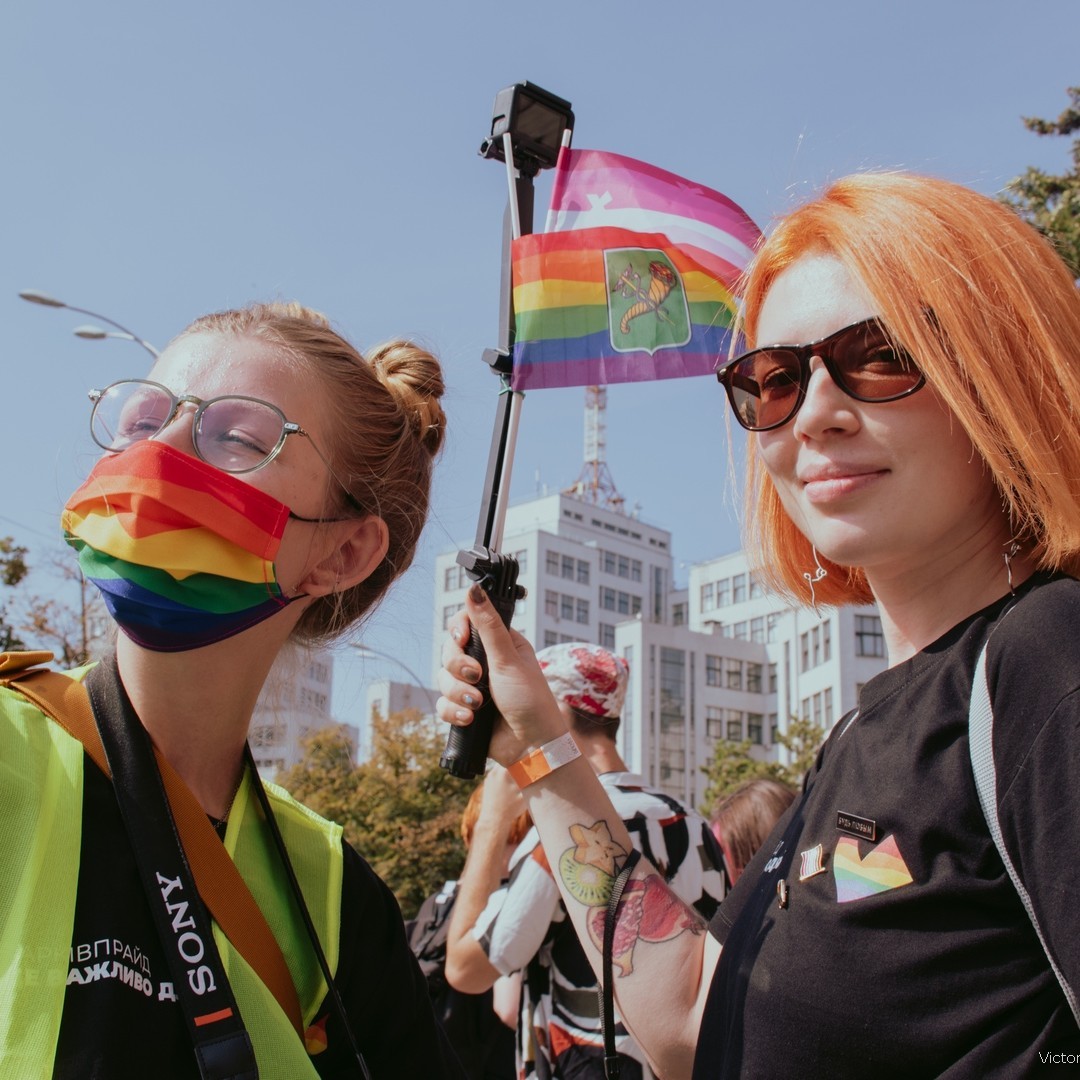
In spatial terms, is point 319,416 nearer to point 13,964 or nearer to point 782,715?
point 13,964

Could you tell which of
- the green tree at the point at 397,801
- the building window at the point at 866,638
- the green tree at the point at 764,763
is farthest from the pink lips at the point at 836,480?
the building window at the point at 866,638

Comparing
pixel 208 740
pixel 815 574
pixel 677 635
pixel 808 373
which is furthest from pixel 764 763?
pixel 808 373

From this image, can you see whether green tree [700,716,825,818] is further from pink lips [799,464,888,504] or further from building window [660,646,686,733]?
pink lips [799,464,888,504]

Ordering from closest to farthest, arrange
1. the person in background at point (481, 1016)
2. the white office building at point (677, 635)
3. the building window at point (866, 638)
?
1. the person in background at point (481, 1016)
2. the building window at point (866, 638)
3. the white office building at point (677, 635)

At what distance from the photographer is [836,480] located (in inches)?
73.6

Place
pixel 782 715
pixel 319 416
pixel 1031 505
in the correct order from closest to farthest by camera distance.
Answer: pixel 1031 505, pixel 319 416, pixel 782 715

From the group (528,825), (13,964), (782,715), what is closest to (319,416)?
(13,964)

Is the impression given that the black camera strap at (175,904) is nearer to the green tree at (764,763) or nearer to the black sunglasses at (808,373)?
the black sunglasses at (808,373)

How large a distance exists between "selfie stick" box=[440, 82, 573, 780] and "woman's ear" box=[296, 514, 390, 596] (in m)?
0.19

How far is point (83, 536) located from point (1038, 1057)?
1623 mm

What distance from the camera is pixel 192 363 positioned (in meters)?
2.21

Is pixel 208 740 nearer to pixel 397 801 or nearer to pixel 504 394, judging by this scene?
pixel 504 394

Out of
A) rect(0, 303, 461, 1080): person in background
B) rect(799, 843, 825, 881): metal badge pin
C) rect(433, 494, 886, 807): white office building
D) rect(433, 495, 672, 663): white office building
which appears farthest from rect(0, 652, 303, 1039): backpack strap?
rect(433, 495, 672, 663): white office building

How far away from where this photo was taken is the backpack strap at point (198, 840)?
1812 millimetres
